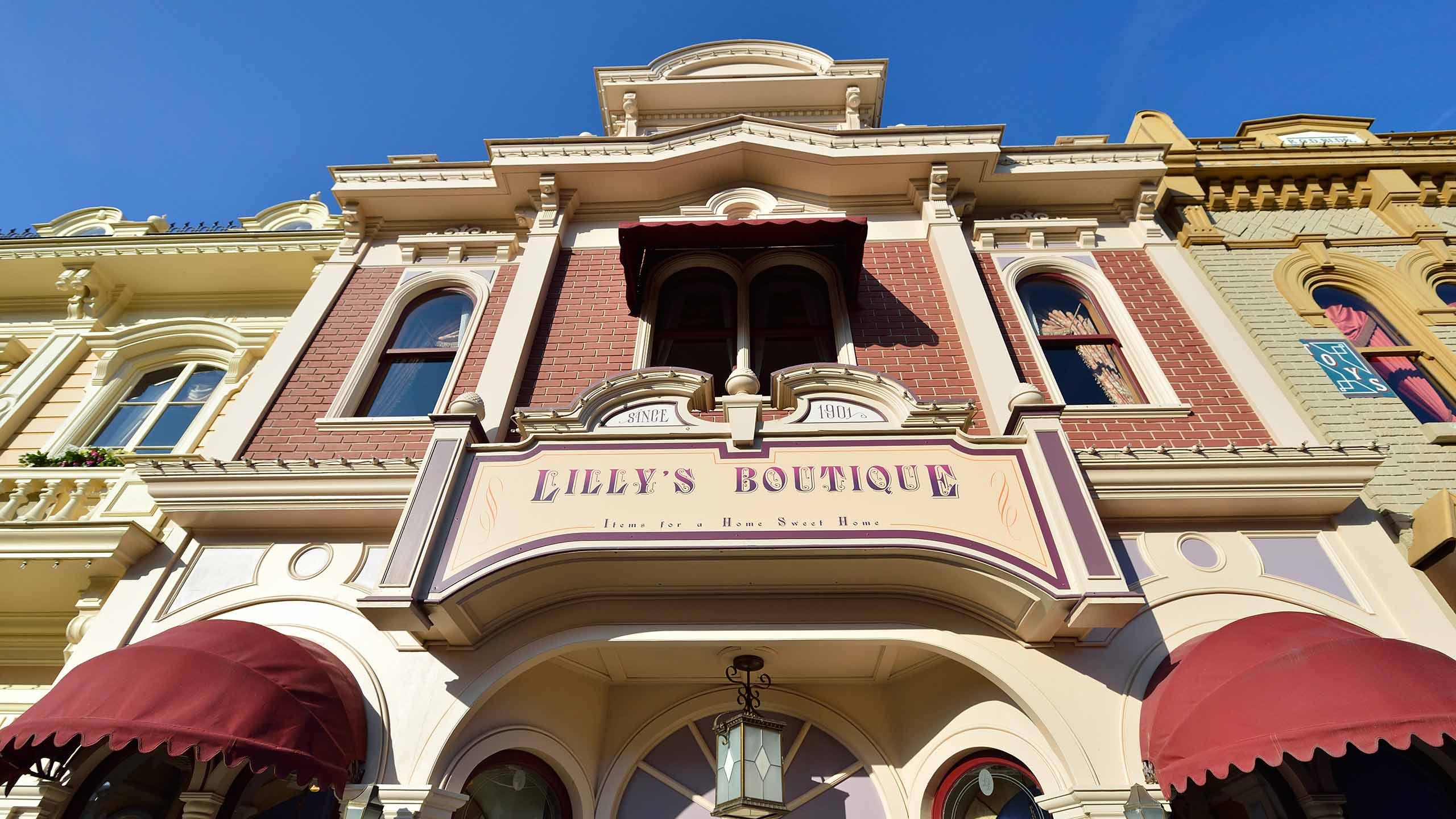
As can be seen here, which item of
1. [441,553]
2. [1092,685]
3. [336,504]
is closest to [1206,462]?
[1092,685]

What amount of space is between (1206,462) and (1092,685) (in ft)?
7.17

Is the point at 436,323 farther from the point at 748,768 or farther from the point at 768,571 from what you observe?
the point at 748,768

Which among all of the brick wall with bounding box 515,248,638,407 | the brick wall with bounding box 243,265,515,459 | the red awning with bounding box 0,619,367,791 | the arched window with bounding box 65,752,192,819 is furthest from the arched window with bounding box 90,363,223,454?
the red awning with bounding box 0,619,367,791

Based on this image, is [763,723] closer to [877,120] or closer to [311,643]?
[311,643]

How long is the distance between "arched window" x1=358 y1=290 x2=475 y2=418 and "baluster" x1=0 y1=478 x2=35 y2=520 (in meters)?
3.22

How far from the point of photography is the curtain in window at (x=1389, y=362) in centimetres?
719

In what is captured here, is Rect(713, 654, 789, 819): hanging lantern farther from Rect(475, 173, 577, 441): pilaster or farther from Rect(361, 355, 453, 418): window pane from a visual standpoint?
Rect(361, 355, 453, 418): window pane

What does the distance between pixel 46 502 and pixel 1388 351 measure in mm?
13813

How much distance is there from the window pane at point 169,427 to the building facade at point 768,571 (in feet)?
4.93

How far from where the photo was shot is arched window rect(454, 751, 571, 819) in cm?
523

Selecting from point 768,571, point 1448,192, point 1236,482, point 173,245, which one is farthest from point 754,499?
point 1448,192

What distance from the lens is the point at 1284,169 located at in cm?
934

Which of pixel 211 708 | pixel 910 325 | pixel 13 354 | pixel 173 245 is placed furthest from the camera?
pixel 173 245

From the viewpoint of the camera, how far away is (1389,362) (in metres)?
7.62
